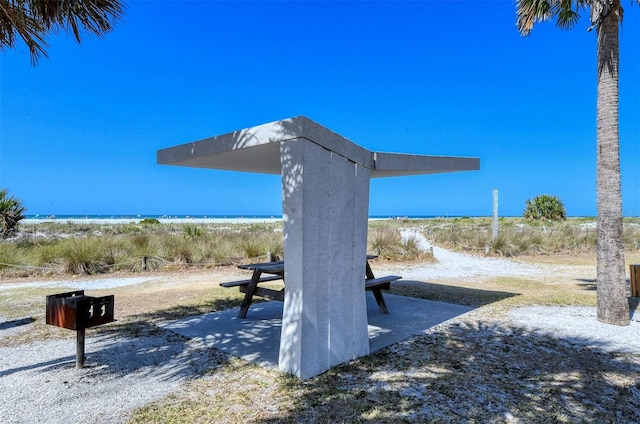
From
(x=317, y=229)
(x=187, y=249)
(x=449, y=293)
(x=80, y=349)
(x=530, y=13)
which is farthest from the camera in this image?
(x=187, y=249)

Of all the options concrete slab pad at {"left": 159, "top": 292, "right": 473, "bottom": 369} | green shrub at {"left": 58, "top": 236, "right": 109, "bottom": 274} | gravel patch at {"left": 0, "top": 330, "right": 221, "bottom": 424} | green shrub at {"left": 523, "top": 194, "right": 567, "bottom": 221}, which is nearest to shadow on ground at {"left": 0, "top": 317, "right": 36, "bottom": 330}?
gravel patch at {"left": 0, "top": 330, "right": 221, "bottom": 424}

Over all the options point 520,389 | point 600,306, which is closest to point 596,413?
point 520,389

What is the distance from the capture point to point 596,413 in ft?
9.47

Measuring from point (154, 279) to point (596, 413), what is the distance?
9.27 meters

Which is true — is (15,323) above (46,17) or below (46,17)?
below

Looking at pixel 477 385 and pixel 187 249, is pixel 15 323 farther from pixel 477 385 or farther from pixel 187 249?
pixel 477 385

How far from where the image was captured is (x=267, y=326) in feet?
17.6

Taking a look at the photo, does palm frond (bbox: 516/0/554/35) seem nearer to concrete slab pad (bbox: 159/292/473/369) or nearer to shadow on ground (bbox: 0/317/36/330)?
concrete slab pad (bbox: 159/292/473/369)

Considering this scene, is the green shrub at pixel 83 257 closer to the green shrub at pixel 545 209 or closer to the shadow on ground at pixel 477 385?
the shadow on ground at pixel 477 385

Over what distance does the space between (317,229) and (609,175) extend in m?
4.36

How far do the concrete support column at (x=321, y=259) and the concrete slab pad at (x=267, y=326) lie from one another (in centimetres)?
47

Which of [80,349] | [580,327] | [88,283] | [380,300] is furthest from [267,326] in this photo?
[88,283]

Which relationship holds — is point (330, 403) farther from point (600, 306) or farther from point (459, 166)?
point (600, 306)

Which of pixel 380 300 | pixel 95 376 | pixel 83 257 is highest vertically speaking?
pixel 83 257
